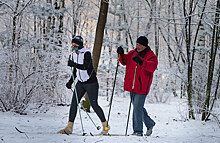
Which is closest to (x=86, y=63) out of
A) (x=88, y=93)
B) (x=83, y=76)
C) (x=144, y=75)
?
(x=83, y=76)

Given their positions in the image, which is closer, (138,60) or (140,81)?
(138,60)

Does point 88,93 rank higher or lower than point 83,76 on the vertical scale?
lower

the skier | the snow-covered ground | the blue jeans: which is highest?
the skier

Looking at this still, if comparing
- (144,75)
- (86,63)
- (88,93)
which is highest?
(86,63)

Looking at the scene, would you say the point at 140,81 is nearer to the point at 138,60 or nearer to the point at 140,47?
the point at 138,60

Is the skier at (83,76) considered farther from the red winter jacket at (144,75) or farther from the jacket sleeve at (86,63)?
the red winter jacket at (144,75)

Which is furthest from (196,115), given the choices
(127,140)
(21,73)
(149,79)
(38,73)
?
(21,73)

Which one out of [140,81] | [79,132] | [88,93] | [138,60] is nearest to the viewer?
[138,60]

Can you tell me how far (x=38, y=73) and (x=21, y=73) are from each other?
389 mm

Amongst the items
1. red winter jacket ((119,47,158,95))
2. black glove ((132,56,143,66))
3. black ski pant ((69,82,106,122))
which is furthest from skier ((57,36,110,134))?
black glove ((132,56,143,66))

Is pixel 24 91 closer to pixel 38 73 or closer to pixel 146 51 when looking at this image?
pixel 38 73

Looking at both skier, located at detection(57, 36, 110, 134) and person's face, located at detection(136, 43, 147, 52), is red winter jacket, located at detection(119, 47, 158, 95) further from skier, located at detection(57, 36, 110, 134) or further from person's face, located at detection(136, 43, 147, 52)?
skier, located at detection(57, 36, 110, 134)

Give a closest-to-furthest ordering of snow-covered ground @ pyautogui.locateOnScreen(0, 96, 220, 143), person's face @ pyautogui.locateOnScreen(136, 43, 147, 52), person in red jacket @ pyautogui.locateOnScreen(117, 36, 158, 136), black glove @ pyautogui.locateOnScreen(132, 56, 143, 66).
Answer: snow-covered ground @ pyautogui.locateOnScreen(0, 96, 220, 143) → black glove @ pyautogui.locateOnScreen(132, 56, 143, 66) → person in red jacket @ pyautogui.locateOnScreen(117, 36, 158, 136) → person's face @ pyautogui.locateOnScreen(136, 43, 147, 52)

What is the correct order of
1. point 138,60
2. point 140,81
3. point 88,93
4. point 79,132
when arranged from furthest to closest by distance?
point 79,132, point 88,93, point 140,81, point 138,60
